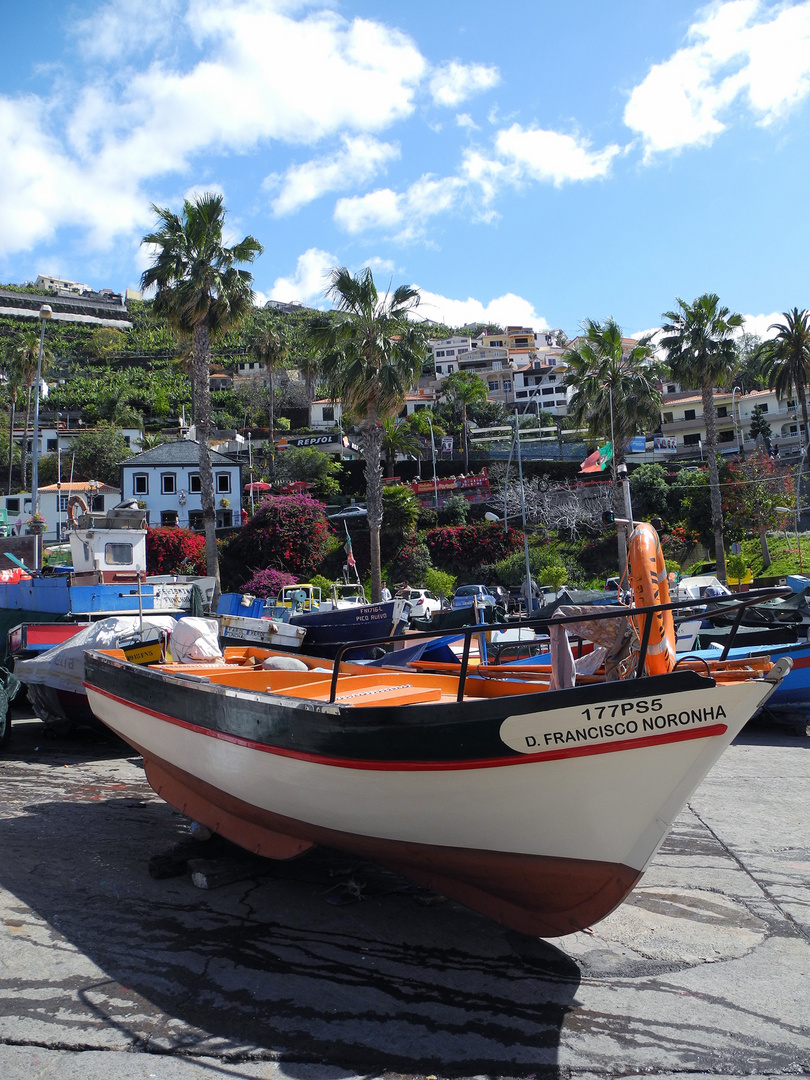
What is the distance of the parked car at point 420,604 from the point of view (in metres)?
22.9

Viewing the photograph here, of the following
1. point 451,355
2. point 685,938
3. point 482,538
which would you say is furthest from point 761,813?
point 451,355

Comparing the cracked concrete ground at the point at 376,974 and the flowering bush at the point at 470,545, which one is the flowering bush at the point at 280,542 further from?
the cracked concrete ground at the point at 376,974

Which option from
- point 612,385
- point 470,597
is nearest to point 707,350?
point 612,385

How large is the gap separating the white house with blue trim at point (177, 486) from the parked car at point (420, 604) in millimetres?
23205

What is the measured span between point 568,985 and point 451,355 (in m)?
103

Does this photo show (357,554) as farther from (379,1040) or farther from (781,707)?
(379,1040)

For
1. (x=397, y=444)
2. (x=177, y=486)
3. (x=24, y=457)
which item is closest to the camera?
(x=177, y=486)

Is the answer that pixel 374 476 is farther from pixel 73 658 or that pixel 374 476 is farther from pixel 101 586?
pixel 73 658

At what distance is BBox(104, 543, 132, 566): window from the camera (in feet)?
54.0

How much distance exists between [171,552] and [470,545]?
15.2 m

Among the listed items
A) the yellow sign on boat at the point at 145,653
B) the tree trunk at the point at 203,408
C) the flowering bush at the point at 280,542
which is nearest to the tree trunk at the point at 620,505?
the yellow sign on boat at the point at 145,653

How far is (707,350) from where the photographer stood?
90.8 feet

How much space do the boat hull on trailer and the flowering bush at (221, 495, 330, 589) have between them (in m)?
31.9

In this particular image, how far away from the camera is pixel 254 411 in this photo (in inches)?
2965
